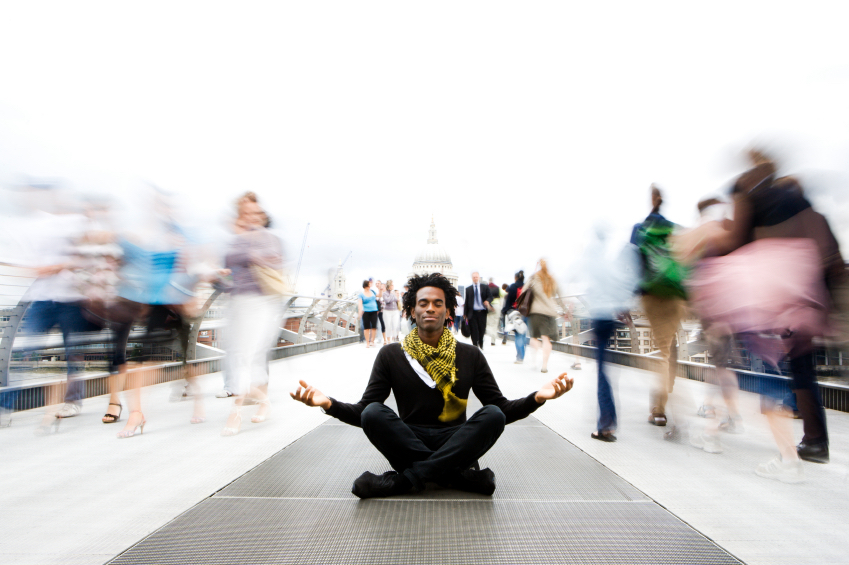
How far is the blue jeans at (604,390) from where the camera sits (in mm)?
3865

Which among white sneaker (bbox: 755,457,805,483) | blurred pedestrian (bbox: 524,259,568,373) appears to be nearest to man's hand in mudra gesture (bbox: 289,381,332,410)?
white sneaker (bbox: 755,457,805,483)

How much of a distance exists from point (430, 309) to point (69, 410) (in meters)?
3.75

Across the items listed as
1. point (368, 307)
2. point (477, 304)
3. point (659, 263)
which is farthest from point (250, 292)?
point (368, 307)

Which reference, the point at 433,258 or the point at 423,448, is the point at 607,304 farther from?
the point at 433,258

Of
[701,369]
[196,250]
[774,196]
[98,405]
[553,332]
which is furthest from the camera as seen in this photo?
[553,332]

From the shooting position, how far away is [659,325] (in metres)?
4.06

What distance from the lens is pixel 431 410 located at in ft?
8.79

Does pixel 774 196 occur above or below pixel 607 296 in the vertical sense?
above

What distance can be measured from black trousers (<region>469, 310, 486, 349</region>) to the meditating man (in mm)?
7753

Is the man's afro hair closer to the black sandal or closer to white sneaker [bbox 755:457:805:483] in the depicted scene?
white sneaker [bbox 755:457:805:483]

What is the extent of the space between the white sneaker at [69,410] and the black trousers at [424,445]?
3485mm

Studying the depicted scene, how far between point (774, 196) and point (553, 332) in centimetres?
566

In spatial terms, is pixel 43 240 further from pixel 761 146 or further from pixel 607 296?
pixel 761 146

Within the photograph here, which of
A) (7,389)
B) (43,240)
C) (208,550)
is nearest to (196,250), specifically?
(43,240)
